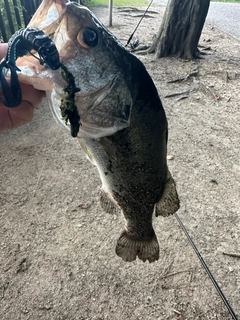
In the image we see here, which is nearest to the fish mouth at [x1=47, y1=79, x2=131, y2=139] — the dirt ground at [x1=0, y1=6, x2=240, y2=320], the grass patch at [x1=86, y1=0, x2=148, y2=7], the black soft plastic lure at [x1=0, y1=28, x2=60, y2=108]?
the black soft plastic lure at [x1=0, y1=28, x2=60, y2=108]

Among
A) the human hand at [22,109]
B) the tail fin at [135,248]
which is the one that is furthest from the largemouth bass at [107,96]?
the tail fin at [135,248]

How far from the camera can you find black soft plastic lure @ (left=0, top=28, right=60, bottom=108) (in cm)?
103

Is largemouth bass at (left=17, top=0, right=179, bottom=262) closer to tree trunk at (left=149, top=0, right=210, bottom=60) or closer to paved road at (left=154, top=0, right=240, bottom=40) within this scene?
tree trunk at (left=149, top=0, right=210, bottom=60)

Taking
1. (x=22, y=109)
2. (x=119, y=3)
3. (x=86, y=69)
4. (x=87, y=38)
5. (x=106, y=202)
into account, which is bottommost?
(x=119, y=3)

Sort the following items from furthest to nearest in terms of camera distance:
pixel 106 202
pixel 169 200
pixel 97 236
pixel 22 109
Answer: pixel 97 236 < pixel 106 202 < pixel 169 200 < pixel 22 109

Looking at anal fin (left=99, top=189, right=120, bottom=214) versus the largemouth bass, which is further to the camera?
anal fin (left=99, top=189, right=120, bottom=214)

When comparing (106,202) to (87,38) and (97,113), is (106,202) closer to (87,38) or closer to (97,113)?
(97,113)

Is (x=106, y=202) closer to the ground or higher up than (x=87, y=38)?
closer to the ground

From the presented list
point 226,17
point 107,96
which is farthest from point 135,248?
point 226,17

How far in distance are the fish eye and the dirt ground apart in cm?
189

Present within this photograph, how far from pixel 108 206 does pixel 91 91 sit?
888 mm

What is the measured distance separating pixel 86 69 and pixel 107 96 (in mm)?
134

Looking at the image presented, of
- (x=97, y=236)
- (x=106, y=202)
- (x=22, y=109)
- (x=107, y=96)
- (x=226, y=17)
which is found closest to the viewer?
(x=107, y=96)

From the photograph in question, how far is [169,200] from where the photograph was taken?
1838 mm
